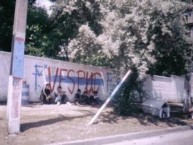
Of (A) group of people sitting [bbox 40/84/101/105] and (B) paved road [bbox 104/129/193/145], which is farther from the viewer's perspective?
(A) group of people sitting [bbox 40/84/101/105]

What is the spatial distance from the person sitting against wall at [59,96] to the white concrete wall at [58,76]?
255 mm

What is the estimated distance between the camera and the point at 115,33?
508 inches

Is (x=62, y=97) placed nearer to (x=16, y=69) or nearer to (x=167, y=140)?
(x=167, y=140)

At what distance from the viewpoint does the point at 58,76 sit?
1667 cm

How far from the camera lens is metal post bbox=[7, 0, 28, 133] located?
9216 mm

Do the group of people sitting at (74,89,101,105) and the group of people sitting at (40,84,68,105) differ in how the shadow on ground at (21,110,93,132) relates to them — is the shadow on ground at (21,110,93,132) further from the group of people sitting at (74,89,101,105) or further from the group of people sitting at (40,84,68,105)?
the group of people sitting at (74,89,101,105)

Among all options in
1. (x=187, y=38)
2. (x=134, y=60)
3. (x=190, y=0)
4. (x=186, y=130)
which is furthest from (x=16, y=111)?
(x=190, y=0)

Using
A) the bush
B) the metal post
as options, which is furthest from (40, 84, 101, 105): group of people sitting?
the metal post

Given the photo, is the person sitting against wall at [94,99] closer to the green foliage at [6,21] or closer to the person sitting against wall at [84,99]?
the person sitting against wall at [84,99]

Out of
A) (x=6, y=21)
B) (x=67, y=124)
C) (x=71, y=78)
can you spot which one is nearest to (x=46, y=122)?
(x=67, y=124)

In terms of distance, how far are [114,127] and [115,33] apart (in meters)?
3.48

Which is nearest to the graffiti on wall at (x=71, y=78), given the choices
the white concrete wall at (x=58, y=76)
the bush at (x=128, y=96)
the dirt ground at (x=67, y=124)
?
the white concrete wall at (x=58, y=76)

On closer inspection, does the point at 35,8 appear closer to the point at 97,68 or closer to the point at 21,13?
the point at 97,68

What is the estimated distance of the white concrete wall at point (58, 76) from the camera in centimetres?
1448
